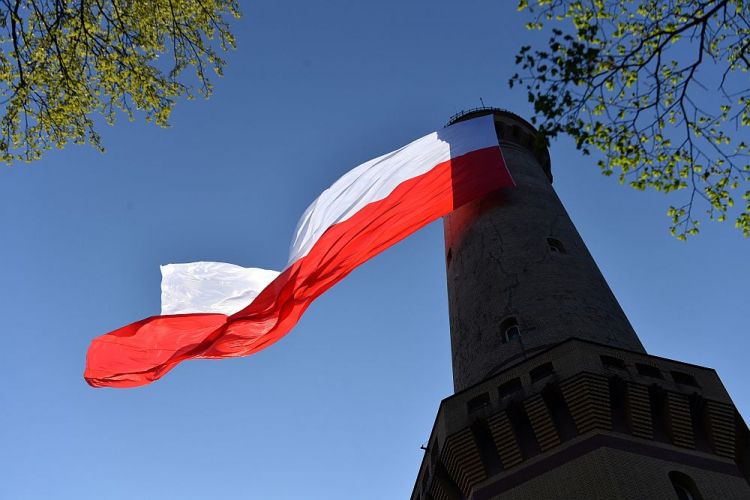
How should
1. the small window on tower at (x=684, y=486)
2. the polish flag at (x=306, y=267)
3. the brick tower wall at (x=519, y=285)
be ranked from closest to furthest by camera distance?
the small window on tower at (x=684, y=486)
the polish flag at (x=306, y=267)
the brick tower wall at (x=519, y=285)

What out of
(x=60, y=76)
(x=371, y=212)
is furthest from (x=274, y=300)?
(x=60, y=76)

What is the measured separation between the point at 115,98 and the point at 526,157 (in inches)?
661

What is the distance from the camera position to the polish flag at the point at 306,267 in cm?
1714

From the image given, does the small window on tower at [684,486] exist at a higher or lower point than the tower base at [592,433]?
lower

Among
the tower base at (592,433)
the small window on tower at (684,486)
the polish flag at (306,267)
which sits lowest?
the small window on tower at (684,486)

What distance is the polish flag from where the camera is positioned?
17.1 meters

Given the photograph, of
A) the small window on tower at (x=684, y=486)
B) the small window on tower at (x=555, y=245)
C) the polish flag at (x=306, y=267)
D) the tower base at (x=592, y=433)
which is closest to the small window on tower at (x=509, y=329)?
the tower base at (x=592, y=433)

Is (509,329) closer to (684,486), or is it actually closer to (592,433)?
(592,433)

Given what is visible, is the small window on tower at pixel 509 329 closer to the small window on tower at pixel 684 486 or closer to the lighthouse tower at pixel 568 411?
the lighthouse tower at pixel 568 411

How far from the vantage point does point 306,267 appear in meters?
18.6

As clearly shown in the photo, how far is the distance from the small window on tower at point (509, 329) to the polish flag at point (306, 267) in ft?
12.2

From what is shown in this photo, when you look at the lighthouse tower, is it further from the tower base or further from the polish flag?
the polish flag

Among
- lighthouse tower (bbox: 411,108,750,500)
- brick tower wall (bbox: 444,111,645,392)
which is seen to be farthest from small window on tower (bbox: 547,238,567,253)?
lighthouse tower (bbox: 411,108,750,500)

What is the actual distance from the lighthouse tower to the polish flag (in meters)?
3.34
